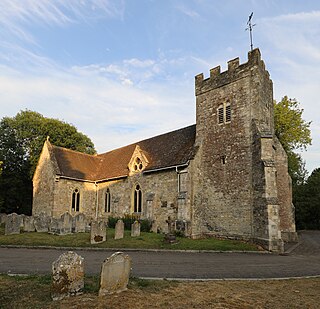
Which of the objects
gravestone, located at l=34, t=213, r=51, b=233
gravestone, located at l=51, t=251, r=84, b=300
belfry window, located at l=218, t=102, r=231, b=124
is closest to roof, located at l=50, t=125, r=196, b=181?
belfry window, located at l=218, t=102, r=231, b=124

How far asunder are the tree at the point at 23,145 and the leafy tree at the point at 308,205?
112 feet

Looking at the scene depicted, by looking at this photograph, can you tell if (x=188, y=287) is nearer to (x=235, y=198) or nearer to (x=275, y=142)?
(x=235, y=198)

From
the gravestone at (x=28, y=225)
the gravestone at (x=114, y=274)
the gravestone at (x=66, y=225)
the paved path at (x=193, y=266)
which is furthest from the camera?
the gravestone at (x=28, y=225)

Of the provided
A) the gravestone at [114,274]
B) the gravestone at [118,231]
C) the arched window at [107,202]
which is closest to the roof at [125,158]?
the arched window at [107,202]

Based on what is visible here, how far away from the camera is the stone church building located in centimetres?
1817

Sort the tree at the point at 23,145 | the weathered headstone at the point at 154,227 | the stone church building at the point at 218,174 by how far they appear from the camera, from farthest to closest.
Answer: the tree at the point at 23,145
the weathered headstone at the point at 154,227
the stone church building at the point at 218,174

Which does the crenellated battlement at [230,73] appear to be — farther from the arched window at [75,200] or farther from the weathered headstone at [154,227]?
the arched window at [75,200]

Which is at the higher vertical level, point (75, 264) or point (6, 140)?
point (6, 140)

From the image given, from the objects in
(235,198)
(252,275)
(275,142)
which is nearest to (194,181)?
(235,198)

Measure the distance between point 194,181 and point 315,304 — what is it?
14529mm

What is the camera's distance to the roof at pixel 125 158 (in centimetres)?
2356

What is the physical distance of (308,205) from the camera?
3944cm

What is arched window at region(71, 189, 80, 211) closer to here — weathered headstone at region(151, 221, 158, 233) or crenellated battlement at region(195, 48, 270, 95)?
weathered headstone at region(151, 221, 158, 233)

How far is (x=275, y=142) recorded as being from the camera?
22953 millimetres
